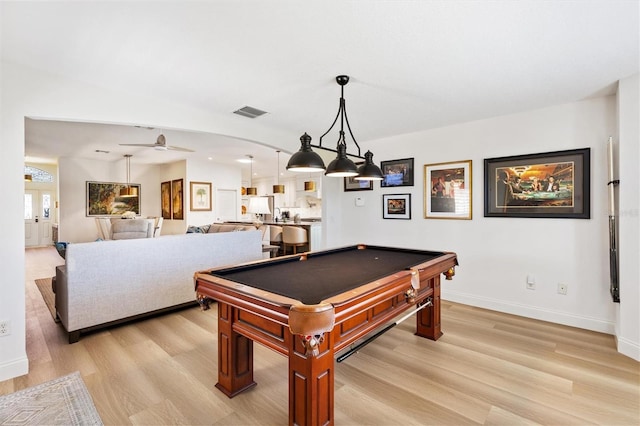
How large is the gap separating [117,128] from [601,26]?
577 centimetres

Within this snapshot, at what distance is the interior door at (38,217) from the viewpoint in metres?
8.98

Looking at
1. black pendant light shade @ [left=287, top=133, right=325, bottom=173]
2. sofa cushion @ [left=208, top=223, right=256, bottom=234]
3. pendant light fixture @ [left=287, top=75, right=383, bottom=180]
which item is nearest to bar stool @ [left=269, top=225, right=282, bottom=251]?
sofa cushion @ [left=208, top=223, right=256, bottom=234]

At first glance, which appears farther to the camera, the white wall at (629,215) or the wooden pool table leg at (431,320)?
the wooden pool table leg at (431,320)

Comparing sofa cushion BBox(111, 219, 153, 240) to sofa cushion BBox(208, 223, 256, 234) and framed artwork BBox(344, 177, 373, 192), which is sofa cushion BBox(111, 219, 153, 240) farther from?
framed artwork BBox(344, 177, 373, 192)

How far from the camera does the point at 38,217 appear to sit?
9164 millimetres

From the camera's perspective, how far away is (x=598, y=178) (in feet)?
9.86

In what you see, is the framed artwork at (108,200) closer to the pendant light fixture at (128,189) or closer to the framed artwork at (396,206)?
the pendant light fixture at (128,189)

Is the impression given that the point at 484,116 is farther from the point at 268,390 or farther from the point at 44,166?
the point at 44,166

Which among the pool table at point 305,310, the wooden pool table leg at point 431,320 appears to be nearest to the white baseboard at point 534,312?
the wooden pool table leg at point 431,320

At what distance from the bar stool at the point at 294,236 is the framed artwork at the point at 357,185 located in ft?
6.19

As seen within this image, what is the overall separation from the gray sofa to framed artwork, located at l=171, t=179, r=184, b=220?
4575mm

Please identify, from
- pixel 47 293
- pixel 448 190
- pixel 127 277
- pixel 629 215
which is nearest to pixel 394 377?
pixel 629 215

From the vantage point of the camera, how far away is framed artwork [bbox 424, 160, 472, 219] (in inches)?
151

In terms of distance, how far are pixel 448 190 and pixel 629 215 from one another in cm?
174
